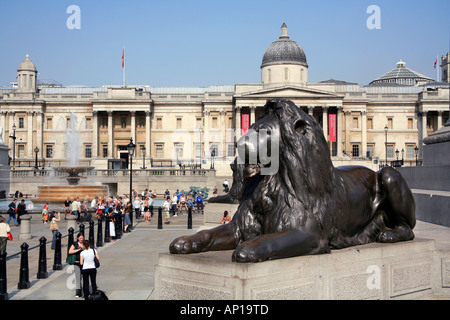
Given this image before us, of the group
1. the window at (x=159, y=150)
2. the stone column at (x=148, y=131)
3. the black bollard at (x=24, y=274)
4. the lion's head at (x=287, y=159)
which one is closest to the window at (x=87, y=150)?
the stone column at (x=148, y=131)

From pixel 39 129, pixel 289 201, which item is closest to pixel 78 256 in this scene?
pixel 289 201

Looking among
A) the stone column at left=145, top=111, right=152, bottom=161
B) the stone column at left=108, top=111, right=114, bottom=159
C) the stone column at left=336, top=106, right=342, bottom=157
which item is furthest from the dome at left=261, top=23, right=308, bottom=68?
the stone column at left=108, top=111, right=114, bottom=159

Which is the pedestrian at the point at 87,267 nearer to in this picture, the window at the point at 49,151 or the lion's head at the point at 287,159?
the lion's head at the point at 287,159

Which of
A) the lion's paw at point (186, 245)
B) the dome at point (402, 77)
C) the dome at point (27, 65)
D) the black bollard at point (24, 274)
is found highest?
the dome at point (402, 77)

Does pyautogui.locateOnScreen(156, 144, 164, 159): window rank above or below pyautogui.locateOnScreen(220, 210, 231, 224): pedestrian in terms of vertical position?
above

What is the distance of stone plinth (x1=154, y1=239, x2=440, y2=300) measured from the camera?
4629mm

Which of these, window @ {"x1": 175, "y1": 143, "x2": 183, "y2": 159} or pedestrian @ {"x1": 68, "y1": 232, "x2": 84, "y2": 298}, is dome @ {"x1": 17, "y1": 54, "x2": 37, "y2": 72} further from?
pedestrian @ {"x1": 68, "y1": 232, "x2": 84, "y2": 298}

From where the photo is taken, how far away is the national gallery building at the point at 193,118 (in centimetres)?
8169

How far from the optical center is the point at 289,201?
523cm

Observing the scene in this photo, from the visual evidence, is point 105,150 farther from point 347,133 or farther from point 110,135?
point 347,133

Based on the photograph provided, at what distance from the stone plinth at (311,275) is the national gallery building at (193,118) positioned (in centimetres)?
7382

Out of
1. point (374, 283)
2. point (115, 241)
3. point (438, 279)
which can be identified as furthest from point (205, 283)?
point (115, 241)

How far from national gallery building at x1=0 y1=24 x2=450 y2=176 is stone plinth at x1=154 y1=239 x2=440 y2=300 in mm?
73824
